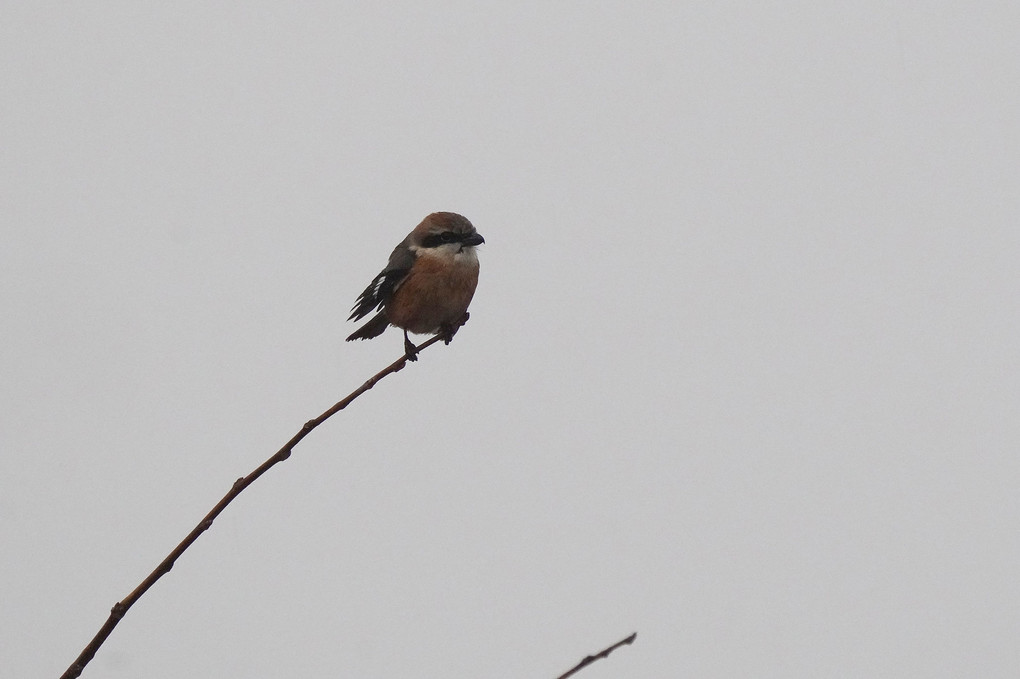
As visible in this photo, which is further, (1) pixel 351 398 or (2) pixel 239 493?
(1) pixel 351 398

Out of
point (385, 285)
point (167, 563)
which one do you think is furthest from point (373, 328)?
point (167, 563)

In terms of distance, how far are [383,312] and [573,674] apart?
444 cm

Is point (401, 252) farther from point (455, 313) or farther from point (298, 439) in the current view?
point (298, 439)

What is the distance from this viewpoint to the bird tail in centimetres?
624

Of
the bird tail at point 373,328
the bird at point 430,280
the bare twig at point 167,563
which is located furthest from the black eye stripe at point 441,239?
the bare twig at point 167,563

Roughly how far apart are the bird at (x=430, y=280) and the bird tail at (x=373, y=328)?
114mm

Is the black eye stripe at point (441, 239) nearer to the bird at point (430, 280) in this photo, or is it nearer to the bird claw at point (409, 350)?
the bird at point (430, 280)

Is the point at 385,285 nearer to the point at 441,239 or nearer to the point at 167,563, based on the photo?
the point at 441,239

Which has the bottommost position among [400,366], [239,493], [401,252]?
[239,493]

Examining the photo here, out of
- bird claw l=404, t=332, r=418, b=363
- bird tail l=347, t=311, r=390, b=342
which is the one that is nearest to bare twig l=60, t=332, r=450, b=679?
bird claw l=404, t=332, r=418, b=363

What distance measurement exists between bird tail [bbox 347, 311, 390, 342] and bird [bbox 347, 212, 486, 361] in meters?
0.11

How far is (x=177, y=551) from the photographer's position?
2.04 metres

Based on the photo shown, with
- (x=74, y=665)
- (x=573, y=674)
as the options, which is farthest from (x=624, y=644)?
(x=74, y=665)

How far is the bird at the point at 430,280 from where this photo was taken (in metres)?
5.78
